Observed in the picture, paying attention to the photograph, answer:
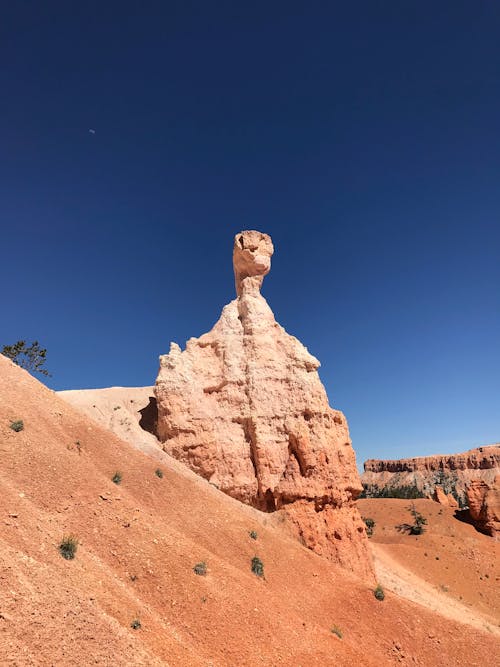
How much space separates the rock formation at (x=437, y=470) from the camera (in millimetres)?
120812

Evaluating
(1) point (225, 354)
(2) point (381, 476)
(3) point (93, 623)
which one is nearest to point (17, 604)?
(3) point (93, 623)

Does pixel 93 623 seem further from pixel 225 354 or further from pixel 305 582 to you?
pixel 225 354

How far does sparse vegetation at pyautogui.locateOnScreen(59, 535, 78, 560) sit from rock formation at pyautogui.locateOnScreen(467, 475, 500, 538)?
49349 millimetres

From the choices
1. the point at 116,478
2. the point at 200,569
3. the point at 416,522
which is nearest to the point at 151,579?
the point at 200,569

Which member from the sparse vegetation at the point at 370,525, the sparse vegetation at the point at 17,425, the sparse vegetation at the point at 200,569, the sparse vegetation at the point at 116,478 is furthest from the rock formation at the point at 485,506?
the sparse vegetation at the point at 17,425

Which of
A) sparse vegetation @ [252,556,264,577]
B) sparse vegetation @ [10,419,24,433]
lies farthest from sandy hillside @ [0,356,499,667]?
sparse vegetation @ [252,556,264,577]

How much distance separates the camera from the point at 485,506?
154 ft

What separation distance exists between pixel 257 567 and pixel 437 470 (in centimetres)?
13464

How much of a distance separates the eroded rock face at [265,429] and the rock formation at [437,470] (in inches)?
4007

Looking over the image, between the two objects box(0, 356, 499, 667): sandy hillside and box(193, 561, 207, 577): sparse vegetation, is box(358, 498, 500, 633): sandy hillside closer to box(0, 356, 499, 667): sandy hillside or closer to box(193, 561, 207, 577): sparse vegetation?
box(0, 356, 499, 667): sandy hillside

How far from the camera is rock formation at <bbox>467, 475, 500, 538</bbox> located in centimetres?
4575

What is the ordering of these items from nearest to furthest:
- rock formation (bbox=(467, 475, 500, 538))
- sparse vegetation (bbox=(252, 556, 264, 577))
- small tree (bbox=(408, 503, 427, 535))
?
1. sparse vegetation (bbox=(252, 556, 264, 577))
2. small tree (bbox=(408, 503, 427, 535))
3. rock formation (bbox=(467, 475, 500, 538))

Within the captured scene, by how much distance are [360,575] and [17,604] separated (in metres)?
19.3

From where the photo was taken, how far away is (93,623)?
25.2ft
